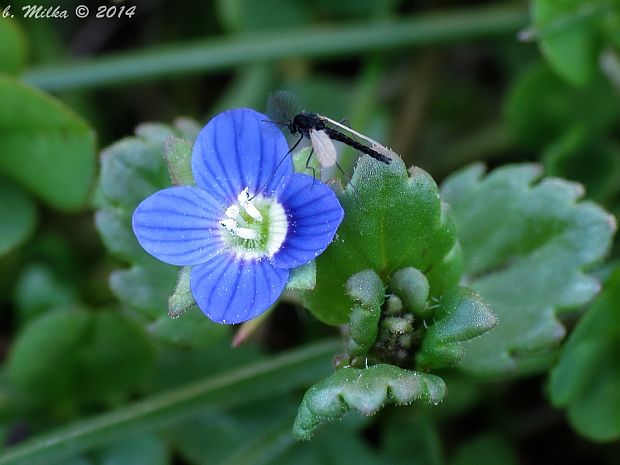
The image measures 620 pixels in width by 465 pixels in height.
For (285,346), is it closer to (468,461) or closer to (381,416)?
(381,416)

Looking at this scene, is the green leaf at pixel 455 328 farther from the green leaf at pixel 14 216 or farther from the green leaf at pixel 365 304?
the green leaf at pixel 14 216

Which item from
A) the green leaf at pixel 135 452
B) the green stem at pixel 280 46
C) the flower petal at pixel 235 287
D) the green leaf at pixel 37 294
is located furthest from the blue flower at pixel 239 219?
the green stem at pixel 280 46

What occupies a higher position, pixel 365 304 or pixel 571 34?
pixel 571 34

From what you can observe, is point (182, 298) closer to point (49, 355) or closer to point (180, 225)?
point (180, 225)

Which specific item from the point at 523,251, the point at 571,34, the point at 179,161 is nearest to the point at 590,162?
the point at 571,34

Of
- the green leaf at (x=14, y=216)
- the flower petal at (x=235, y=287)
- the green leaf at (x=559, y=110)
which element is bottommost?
the green leaf at (x=14, y=216)

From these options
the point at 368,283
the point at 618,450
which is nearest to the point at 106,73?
the point at 368,283
